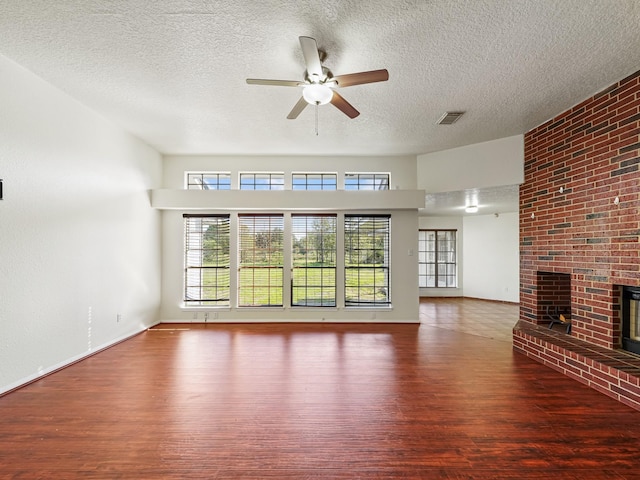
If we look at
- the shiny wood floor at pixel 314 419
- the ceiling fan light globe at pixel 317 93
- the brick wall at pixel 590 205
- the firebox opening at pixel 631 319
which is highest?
the ceiling fan light globe at pixel 317 93

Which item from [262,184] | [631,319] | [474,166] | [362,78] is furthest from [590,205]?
[262,184]

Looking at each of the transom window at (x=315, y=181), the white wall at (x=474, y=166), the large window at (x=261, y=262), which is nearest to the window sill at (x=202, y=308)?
the large window at (x=261, y=262)

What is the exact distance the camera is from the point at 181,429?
229 centimetres

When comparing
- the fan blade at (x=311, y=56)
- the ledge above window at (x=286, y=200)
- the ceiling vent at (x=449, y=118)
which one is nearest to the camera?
the fan blade at (x=311, y=56)

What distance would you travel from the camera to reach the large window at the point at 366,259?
5.70 meters

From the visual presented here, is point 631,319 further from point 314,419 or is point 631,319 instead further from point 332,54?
point 332,54

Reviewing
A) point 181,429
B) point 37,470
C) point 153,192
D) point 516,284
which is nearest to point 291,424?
point 181,429

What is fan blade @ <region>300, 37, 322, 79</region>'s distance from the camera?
2061 mm

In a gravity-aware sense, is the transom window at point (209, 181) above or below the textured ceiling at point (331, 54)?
below

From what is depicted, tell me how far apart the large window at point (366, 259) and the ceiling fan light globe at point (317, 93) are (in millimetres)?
3231

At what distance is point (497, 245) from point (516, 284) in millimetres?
1114

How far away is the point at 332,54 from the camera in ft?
8.61

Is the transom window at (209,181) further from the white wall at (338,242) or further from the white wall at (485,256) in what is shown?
the white wall at (485,256)

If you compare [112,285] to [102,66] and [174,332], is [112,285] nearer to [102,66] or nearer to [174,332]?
[174,332]
